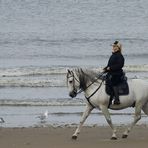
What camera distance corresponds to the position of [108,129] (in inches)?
749

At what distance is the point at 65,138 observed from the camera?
17.5 m

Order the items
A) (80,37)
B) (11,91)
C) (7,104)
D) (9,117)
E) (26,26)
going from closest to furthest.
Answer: (9,117), (7,104), (11,91), (80,37), (26,26)

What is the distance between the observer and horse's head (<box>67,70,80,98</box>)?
16.7 metres

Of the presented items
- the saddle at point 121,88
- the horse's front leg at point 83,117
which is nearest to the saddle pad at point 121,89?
the saddle at point 121,88

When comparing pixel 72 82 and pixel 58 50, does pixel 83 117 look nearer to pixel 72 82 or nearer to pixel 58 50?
pixel 72 82

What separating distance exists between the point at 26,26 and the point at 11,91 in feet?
88.0

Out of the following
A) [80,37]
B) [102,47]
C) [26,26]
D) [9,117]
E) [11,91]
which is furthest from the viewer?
[26,26]

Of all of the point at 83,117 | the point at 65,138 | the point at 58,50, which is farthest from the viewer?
the point at 58,50

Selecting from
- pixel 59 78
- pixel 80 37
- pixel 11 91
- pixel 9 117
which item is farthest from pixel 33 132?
pixel 80 37

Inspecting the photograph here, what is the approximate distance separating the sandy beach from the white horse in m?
0.41

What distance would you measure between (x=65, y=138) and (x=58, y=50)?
20760mm

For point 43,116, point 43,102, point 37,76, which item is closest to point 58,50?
point 37,76

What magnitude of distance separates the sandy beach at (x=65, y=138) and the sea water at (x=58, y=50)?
129 cm

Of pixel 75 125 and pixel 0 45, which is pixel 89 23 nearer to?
pixel 0 45
